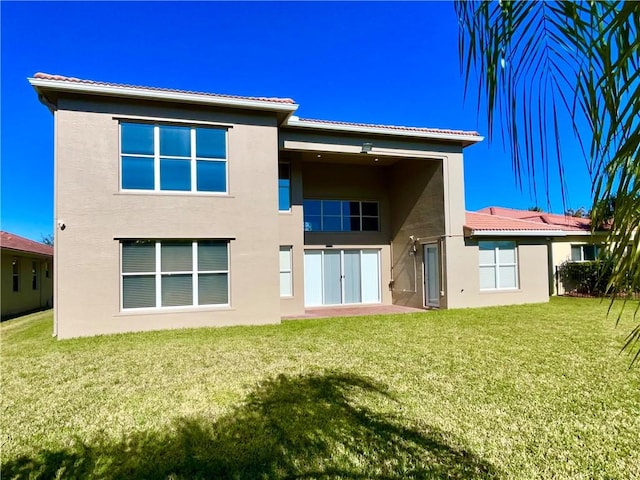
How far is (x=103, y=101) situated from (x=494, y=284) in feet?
51.6

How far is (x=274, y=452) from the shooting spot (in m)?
4.08

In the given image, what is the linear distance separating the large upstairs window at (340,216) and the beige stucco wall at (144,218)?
193 inches

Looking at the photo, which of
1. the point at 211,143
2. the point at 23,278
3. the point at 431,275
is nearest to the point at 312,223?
the point at 431,275

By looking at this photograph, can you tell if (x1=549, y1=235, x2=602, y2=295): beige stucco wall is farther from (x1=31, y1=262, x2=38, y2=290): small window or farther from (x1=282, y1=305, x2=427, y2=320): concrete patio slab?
(x1=31, y1=262, x2=38, y2=290): small window

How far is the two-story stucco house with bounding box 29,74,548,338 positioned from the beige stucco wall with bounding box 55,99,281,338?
0.10 feet

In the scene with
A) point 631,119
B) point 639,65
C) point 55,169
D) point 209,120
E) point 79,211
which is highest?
point 209,120

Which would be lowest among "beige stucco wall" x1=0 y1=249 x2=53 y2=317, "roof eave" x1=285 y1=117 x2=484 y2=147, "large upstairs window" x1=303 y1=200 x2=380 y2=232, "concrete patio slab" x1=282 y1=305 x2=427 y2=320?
"concrete patio slab" x1=282 y1=305 x2=427 y2=320

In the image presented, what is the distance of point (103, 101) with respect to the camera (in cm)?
1141

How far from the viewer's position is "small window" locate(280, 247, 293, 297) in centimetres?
1566

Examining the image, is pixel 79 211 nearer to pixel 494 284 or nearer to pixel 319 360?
pixel 319 360

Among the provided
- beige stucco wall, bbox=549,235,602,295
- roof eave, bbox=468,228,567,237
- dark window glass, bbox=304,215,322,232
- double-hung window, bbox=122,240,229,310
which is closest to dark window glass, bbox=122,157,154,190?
double-hung window, bbox=122,240,229,310

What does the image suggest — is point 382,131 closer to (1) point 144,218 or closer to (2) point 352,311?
(2) point 352,311

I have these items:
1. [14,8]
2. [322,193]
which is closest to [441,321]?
[322,193]

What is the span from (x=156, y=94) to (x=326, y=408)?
33.4 feet
